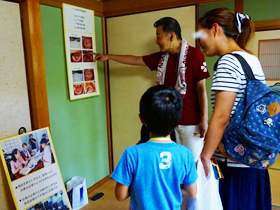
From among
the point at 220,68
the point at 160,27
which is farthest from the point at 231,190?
the point at 160,27

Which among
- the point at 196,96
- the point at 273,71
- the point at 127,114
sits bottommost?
the point at 127,114

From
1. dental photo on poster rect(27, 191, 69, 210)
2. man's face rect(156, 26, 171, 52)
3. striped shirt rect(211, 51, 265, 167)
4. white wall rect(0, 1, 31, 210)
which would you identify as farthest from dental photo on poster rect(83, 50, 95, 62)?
striped shirt rect(211, 51, 265, 167)

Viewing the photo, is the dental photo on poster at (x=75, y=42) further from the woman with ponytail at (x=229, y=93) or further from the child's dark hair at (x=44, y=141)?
the woman with ponytail at (x=229, y=93)

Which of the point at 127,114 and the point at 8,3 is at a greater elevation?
the point at 8,3

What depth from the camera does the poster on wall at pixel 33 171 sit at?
5.13 ft

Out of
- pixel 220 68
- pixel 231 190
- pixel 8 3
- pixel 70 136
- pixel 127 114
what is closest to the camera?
pixel 220 68

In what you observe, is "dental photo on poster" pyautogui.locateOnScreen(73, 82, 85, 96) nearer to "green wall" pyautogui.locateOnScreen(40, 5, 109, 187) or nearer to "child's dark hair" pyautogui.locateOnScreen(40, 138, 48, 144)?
"green wall" pyautogui.locateOnScreen(40, 5, 109, 187)

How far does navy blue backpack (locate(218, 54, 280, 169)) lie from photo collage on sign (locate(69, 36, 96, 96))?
4.54 feet

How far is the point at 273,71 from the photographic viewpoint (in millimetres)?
1821

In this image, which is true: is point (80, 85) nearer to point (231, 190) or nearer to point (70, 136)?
point (70, 136)

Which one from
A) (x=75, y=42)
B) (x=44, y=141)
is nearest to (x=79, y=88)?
(x=75, y=42)

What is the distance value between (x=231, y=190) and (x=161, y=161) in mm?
503

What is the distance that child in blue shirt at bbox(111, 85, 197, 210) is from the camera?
37.0 inches

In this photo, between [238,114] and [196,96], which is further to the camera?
[196,96]
